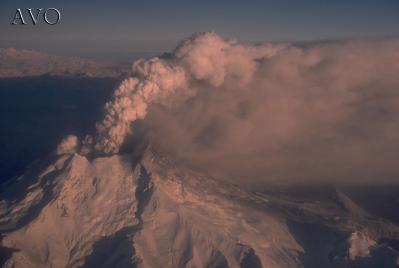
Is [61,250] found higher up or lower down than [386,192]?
higher up

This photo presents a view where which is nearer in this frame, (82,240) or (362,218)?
(82,240)

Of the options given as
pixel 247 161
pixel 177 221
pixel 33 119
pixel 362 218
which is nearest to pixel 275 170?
pixel 247 161

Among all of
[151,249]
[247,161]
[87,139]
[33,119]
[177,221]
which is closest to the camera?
[151,249]

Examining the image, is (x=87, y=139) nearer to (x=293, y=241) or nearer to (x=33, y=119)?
(x=293, y=241)

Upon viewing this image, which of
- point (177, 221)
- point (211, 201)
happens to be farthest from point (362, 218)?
point (177, 221)

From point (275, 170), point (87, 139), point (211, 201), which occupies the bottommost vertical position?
point (275, 170)

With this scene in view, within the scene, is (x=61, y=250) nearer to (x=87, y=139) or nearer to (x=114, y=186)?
(x=114, y=186)

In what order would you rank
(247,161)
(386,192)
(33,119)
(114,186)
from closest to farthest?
1. (114,186)
2. (247,161)
3. (386,192)
4. (33,119)
